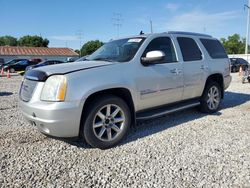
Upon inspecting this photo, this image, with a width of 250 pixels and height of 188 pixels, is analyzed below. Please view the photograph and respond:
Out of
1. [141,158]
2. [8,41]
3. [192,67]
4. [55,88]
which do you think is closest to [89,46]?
[8,41]

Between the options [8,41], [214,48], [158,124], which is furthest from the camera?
[8,41]

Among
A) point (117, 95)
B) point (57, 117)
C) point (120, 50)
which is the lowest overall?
point (57, 117)

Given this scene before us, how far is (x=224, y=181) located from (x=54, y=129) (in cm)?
237

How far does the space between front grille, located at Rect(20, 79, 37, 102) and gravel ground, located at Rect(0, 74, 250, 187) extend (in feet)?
2.72

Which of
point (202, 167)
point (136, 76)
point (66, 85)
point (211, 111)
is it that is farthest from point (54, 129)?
point (211, 111)

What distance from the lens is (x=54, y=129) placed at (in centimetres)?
371

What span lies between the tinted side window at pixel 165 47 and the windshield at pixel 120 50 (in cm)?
24

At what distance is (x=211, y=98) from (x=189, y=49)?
1.45 metres

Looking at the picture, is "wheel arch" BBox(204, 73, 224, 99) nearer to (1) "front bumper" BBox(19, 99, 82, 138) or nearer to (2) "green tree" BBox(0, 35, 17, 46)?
(1) "front bumper" BBox(19, 99, 82, 138)

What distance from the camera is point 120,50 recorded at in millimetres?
4898

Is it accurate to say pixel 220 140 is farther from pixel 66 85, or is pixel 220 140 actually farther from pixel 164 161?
pixel 66 85

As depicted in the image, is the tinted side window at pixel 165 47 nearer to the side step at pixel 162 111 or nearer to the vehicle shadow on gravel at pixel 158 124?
the side step at pixel 162 111

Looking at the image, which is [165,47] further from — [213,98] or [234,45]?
[234,45]

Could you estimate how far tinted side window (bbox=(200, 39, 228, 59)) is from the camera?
625 cm
